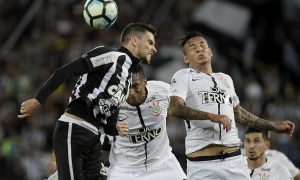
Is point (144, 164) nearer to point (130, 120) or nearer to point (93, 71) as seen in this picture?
point (130, 120)

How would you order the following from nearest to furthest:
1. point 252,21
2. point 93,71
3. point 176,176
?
1. point 93,71
2. point 176,176
3. point 252,21

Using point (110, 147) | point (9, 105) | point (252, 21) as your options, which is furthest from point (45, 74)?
point (110, 147)

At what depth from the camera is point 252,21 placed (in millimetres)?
19578

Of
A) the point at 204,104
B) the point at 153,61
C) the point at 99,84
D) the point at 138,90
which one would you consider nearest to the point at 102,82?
the point at 99,84

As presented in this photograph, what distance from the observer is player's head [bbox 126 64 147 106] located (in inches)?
362

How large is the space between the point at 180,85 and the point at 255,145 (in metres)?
1.80

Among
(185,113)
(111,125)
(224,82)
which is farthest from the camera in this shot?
(224,82)

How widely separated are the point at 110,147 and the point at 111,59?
1.87 meters

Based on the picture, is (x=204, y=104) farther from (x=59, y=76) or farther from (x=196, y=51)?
(x=59, y=76)

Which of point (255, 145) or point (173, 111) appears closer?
point (173, 111)

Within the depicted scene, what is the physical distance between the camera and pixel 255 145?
9.56 metres

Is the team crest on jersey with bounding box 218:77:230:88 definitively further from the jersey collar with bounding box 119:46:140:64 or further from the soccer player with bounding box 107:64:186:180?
the soccer player with bounding box 107:64:186:180

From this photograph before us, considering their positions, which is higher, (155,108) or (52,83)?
(52,83)

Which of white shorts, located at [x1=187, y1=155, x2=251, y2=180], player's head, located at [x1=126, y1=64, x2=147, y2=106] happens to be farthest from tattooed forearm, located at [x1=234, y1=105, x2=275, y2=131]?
player's head, located at [x1=126, y1=64, x2=147, y2=106]
